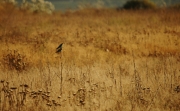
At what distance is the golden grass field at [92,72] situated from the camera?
3232 mm

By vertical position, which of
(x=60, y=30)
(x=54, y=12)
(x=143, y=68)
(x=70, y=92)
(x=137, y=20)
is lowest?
(x=70, y=92)

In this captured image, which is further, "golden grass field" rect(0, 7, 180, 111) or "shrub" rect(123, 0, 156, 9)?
"shrub" rect(123, 0, 156, 9)

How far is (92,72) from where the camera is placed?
4.27m

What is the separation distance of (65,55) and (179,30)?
4320 mm

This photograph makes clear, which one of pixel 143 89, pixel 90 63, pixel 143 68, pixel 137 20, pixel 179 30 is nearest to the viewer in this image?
pixel 143 89

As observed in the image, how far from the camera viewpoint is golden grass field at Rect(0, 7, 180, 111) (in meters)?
3.23

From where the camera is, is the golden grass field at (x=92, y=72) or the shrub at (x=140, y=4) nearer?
the golden grass field at (x=92, y=72)

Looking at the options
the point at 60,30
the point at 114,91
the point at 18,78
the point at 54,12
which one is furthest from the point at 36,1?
the point at 114,91

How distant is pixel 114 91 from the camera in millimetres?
3586

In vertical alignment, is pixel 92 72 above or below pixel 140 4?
below

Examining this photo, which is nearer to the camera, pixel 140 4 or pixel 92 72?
pixel 92 72

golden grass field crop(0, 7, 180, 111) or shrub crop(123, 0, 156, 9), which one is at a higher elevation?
shrub crop(123, 0, 156, 9)

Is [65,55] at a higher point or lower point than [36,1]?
lower

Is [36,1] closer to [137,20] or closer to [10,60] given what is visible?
[137,20]
